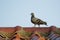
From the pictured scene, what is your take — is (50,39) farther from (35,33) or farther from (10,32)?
(10,32)

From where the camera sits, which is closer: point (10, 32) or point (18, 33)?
point (18, 33)

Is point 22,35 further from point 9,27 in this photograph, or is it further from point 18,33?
point 9,27

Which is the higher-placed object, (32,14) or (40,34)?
(32,14)

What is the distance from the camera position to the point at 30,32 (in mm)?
12289

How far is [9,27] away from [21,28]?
67 cm

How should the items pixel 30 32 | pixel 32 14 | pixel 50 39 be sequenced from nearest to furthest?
pixel 50 39, pixel 30 32, pixel 32 14

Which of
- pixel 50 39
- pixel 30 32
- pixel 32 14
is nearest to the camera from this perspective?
pixel 50 39

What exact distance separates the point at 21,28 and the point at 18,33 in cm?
89

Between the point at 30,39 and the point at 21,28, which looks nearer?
the point at 30,39

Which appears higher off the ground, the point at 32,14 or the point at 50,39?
the point at 32,14

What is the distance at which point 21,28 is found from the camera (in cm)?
1248

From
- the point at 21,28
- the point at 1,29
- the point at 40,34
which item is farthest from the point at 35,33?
the point at 1,29

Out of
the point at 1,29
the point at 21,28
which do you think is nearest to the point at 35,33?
the point at 21,28

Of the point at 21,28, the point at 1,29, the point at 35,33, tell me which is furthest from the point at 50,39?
the point at 1,29
